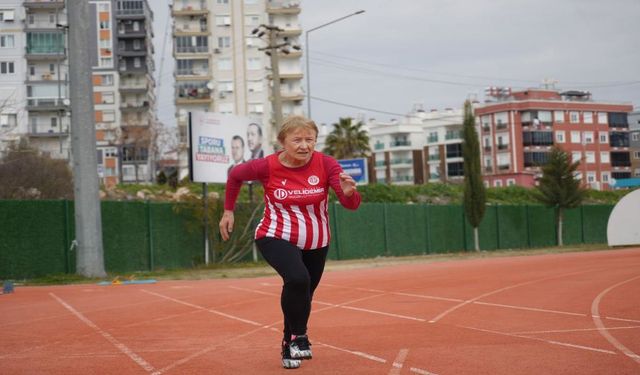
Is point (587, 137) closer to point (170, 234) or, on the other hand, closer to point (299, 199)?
point (170, 234)

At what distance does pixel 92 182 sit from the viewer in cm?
2480

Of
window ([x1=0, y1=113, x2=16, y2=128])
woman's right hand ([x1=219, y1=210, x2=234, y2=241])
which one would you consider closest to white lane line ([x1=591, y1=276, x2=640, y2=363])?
woman's right hand ([x1=219, y1=210, x2=234, y2=241])

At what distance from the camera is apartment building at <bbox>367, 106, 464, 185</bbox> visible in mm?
127875

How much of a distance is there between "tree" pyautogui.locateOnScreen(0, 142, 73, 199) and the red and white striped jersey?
31.9 m

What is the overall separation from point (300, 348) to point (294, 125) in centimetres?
181

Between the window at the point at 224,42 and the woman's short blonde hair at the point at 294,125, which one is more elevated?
the window at the point at 224,42

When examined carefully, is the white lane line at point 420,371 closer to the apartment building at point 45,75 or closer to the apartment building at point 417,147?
the apartment building at point 45,75

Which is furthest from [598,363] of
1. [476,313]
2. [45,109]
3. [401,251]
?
[45,109]

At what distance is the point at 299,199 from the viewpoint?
25.0 feet

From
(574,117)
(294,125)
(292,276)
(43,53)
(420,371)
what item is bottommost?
(420,371)

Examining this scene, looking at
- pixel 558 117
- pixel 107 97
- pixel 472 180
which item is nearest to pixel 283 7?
pixel 107 97

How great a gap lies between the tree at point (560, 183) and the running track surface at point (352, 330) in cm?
3496

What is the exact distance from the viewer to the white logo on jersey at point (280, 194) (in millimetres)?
7645

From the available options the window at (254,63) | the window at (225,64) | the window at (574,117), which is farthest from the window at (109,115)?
the window at (574,117)
